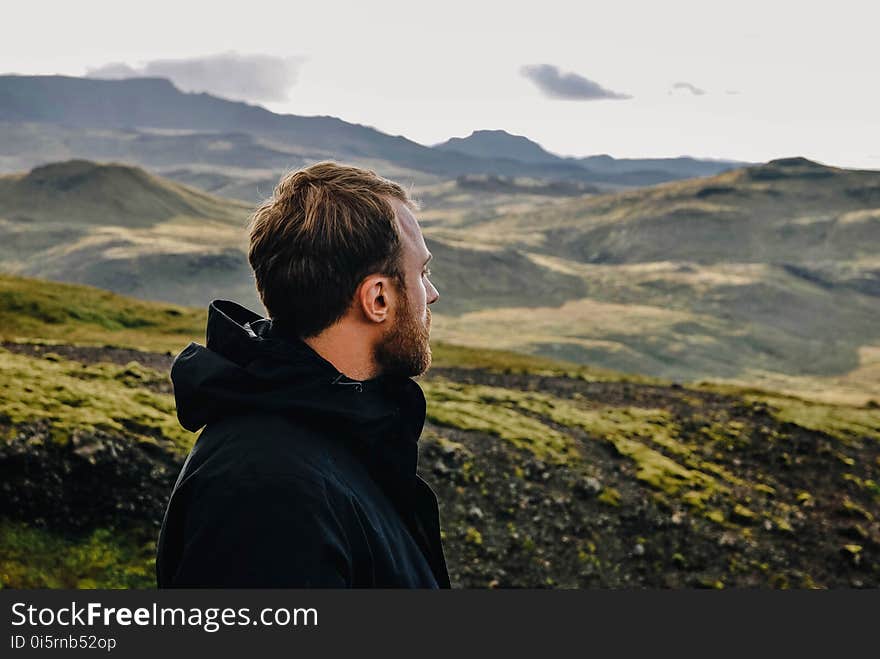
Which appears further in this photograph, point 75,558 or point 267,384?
point 75,558

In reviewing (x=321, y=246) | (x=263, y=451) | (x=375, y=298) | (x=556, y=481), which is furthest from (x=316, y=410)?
(x=556, y=481)

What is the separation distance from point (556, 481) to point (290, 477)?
75.2 feet

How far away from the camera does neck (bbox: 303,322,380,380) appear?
3.90 meters

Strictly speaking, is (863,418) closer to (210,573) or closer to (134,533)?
(134,533)

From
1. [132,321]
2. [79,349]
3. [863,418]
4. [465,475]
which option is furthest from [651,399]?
Answer: [132,321]

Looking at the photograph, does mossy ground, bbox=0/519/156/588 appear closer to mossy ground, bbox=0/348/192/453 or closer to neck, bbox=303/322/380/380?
mossy ground, bbox=0/348/192/453

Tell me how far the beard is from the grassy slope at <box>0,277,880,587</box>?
13.7 m

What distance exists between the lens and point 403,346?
4113 millimetres

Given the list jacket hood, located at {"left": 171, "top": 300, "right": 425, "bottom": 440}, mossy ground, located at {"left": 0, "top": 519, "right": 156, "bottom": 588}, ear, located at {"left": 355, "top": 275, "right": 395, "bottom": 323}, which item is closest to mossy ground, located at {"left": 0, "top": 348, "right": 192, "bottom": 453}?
mossy ground, located at {"left": 0, "top": 519, "right": 156, "bottom": 588}

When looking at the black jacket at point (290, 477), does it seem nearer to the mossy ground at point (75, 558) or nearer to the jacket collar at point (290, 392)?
the jacket collar at point (290, 392)

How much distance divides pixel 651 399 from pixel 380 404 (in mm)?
40301

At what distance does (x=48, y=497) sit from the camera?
16141mm

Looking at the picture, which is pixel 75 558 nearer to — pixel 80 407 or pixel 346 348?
pixel 80 407

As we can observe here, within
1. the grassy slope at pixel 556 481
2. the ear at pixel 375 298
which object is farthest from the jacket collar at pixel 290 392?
the grassy slope at pixel 556 481
